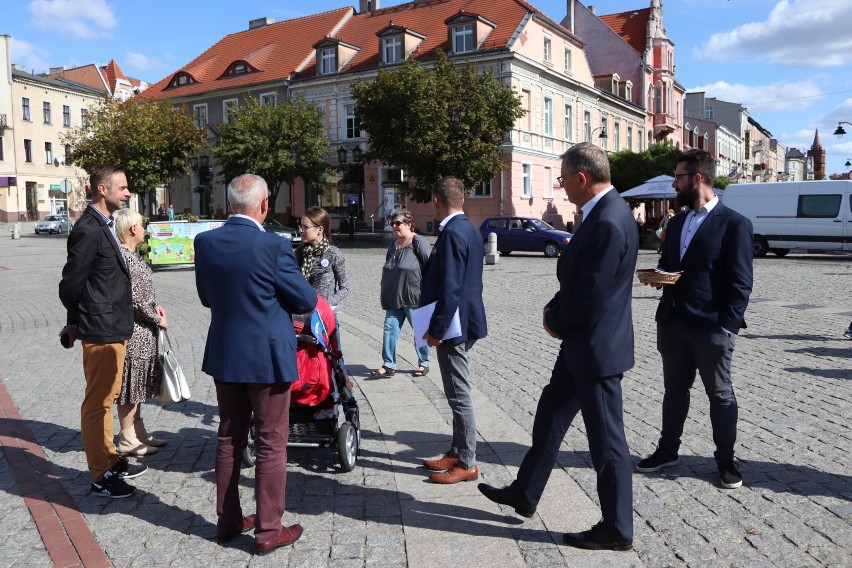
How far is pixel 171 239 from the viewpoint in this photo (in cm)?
2123

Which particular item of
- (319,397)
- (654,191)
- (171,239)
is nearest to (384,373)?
(319,397)

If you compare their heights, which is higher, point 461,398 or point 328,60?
point 328,60

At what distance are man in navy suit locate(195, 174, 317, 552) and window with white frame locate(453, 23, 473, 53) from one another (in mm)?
36127

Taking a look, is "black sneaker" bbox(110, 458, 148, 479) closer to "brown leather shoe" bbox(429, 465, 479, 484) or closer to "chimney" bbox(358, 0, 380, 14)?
"brown leather shoe" bbox(429, 465, 479, 484)

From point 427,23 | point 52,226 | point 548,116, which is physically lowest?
point 52,226

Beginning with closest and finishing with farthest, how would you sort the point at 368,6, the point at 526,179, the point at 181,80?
the point at 526,179 → the point at 368,6 → the point at 181,80

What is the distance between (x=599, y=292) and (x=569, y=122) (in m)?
42.2

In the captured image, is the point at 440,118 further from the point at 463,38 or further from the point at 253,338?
the point at 253,338

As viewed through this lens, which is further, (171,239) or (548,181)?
(548,181)

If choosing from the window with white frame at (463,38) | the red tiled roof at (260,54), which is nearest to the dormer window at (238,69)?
the red tiled roof at (260,54)

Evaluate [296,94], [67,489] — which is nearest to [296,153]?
[296,94]

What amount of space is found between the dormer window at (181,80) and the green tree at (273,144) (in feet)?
47.1

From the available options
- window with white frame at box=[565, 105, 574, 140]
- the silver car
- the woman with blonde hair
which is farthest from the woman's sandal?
the silver car

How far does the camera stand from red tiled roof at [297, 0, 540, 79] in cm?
3819
